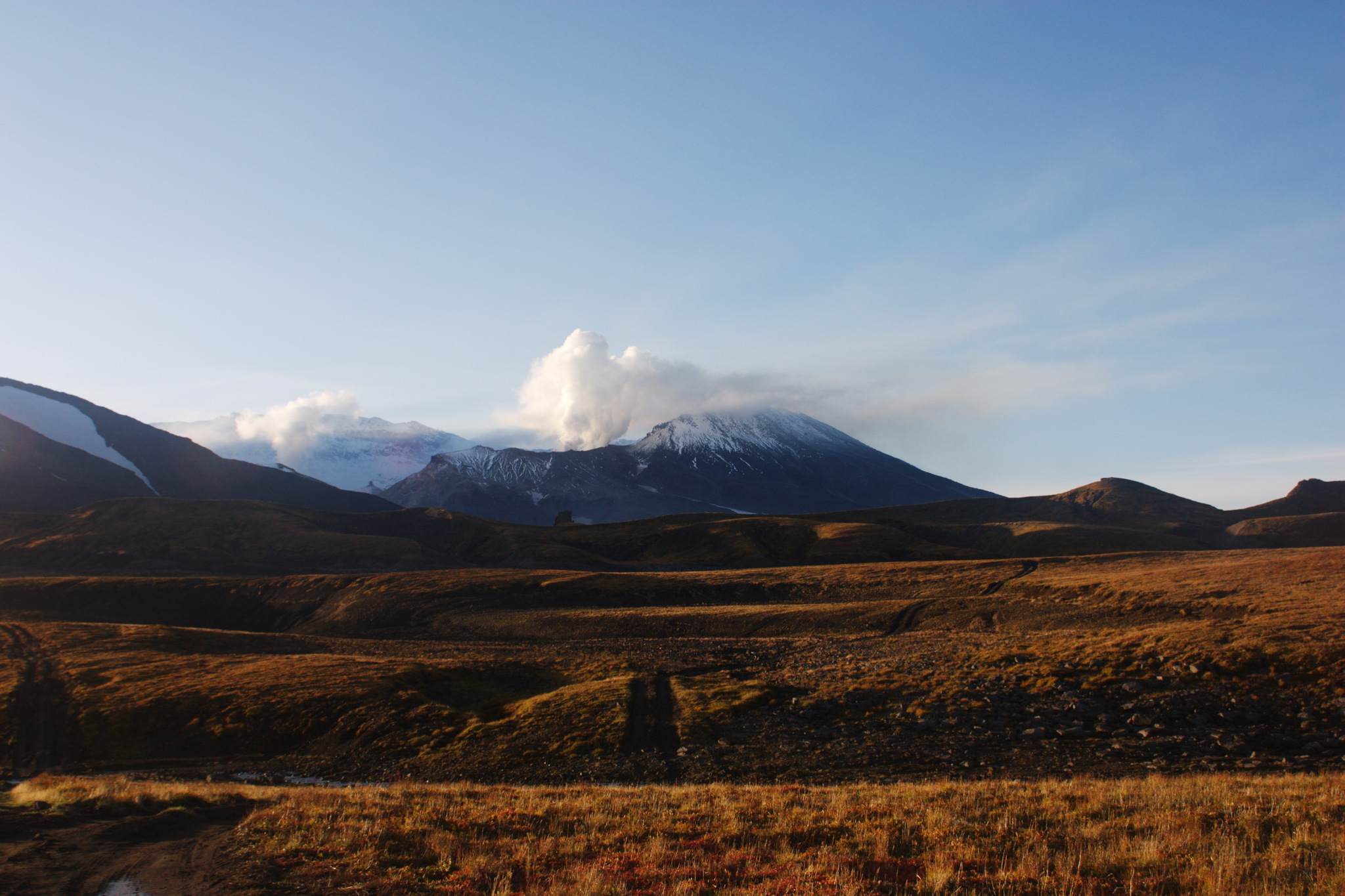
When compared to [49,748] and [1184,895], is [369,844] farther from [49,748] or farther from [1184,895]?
[49,748]

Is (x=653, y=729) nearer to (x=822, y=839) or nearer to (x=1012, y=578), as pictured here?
(x=822, y=839)

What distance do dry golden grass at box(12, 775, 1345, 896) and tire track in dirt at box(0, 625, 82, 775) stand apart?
2117 cm

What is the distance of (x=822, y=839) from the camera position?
15945mm

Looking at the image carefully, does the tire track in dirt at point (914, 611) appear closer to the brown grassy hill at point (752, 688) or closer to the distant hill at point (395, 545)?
the brown grassy hill at point (752, 688)

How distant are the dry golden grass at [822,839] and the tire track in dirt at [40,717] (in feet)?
69.5

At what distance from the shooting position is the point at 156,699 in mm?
47312

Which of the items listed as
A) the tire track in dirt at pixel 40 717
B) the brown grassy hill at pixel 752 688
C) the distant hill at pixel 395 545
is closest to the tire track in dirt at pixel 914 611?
the brown grassy hill at pixel 752 688

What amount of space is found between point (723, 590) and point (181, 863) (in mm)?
96065

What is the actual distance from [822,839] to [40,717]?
53.4 m

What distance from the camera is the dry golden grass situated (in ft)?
40.0

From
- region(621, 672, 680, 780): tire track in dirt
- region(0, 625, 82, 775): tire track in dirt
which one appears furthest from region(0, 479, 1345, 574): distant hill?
region(621, 672, 680, 780): tire track in dirt

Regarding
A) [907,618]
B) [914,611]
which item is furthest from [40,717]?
[914,611]

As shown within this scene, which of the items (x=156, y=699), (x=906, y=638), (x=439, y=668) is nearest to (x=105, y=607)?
(x=156, y=699)

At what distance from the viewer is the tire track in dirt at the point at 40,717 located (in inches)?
1538
